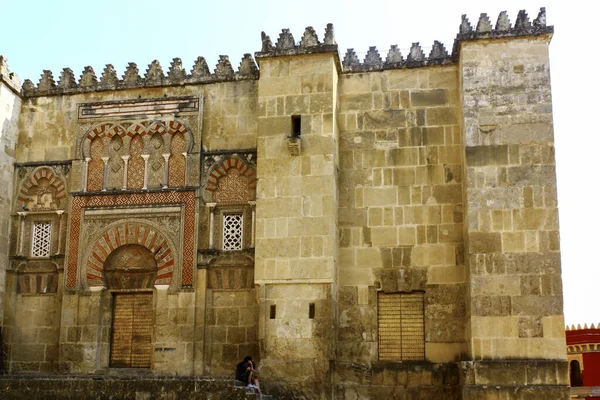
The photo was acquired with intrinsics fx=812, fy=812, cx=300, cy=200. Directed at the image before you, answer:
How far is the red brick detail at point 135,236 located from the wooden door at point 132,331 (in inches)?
18.8

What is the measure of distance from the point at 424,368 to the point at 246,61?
542 cm

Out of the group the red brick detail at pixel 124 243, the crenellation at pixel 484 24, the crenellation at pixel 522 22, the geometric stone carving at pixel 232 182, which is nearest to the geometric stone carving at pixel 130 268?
the red brick detail at pixel 124 243

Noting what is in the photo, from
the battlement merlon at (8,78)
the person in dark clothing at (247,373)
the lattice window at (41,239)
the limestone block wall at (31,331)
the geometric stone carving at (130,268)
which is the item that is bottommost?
the person in dark clothing at (247,373)

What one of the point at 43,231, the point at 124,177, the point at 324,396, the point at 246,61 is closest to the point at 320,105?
the point at 246,61

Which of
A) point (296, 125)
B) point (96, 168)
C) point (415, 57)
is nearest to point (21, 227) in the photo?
point (96, 168)

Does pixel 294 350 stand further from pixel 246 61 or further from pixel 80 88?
pixel 80 88

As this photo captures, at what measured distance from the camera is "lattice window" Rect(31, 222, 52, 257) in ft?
42.3

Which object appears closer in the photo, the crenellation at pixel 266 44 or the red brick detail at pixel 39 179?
the crenellation at pixel 266 44

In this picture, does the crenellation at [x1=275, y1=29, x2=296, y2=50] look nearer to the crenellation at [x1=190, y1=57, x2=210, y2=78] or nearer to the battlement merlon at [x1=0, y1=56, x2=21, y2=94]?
the crenellation at [x1=190, y1=57, x2=210, y2=78]

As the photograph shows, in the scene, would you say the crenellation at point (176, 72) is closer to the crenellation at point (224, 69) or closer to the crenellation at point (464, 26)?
the crenellation at point (224, 69)

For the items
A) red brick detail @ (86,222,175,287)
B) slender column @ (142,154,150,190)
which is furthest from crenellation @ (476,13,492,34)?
red brick detail @ (86,222,175,287)

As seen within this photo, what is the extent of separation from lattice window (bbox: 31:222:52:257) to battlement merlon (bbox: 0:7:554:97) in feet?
7.21

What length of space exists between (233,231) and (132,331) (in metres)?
2.15

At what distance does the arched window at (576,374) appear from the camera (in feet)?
59.4
